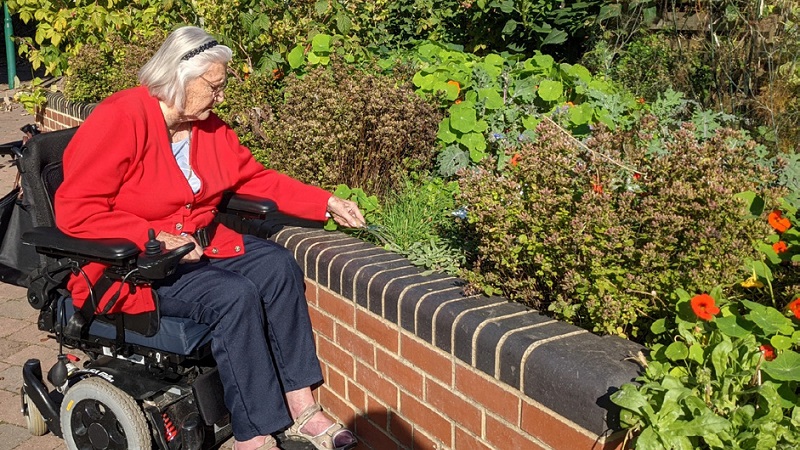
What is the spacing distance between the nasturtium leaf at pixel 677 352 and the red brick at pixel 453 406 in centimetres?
67

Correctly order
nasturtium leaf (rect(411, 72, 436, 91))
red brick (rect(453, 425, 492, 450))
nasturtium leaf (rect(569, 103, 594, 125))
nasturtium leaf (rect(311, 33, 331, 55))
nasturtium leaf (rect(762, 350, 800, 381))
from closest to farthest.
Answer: nasturtium leaf (rect(762, 350, 800, 381)), red brick (rect(453, 425, 492, 450)), nasturtium leaf (rect(569, 103, 594, 125)), nasturtium leaf (rect(411, 72, 436, 91)), nasturtium leaf (rect(311, 33, 331, 55))

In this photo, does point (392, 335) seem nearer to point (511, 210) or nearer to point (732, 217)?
point (511, 210)

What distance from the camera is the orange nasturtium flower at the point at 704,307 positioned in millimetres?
1981

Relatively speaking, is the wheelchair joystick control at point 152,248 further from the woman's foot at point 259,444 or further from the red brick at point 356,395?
the red brick at point 356,395

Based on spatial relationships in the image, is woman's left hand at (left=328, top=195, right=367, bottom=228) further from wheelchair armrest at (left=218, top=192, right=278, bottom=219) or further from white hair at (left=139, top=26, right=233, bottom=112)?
white hair at (left=139, top=26, right=233, bottom=112)

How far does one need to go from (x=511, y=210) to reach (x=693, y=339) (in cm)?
74

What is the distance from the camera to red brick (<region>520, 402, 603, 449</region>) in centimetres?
209

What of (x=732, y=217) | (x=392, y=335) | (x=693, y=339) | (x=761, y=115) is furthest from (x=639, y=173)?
(x=761, y=115)

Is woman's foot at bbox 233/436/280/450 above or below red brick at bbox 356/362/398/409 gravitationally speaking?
below

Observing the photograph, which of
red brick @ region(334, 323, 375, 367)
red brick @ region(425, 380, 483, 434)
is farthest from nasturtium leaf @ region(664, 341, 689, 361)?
red brick @ region(334, 323, 375, 367)

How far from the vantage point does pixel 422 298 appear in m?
2.68

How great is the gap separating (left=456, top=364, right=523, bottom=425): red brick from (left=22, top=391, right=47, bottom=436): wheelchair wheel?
190 centimetres

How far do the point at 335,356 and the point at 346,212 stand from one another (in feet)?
1.90

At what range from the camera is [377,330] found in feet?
9.64
